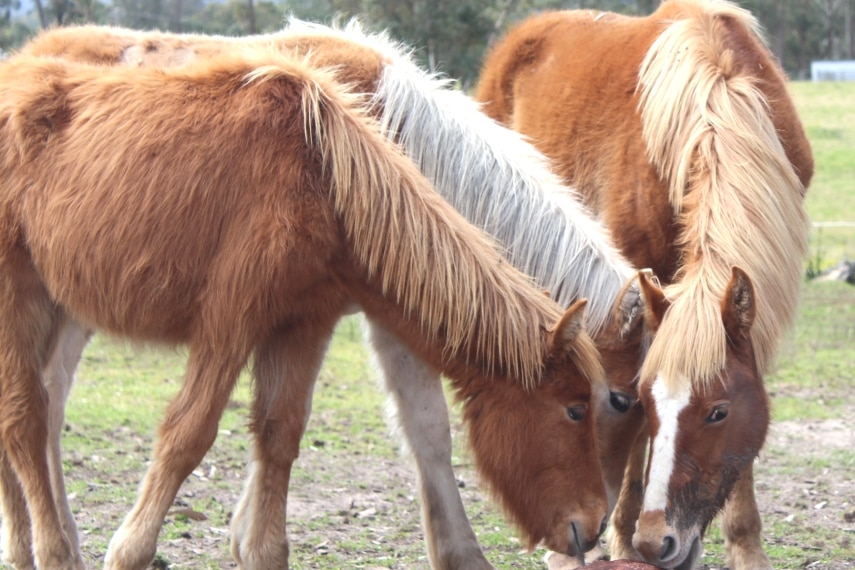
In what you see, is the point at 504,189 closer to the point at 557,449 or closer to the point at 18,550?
the point at 557,449

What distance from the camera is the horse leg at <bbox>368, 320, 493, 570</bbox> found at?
499 centimetres

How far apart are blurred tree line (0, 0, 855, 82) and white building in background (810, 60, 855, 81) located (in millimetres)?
2961

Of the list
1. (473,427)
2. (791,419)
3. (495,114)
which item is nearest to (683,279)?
(473,427)

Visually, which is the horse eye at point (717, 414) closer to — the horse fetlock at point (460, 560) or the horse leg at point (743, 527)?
the horse leg at point (743, 527)

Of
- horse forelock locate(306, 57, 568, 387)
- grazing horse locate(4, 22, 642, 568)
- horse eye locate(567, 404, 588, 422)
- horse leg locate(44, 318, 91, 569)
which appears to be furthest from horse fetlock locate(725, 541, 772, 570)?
horse leg locate(44, 318, 91, 569)

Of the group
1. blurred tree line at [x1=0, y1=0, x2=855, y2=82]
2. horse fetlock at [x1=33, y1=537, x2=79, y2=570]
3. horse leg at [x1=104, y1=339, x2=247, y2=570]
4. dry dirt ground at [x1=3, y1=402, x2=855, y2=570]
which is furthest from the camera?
blurred tree line at [x1=0, y1=0, x2=855, y2=82]

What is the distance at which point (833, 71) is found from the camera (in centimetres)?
5050

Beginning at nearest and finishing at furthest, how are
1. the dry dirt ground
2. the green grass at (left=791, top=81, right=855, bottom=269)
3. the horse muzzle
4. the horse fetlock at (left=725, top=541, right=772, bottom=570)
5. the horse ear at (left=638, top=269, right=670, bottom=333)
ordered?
the horse muzzle → the horse ear at (left=638, top=269, right=670, bottom=333) → the horse fetlock at (left=725, top=541, right=772, bottom=570) → the dry dirt ground → the green grass at (left=791, top=81, right=855, bottom=269)

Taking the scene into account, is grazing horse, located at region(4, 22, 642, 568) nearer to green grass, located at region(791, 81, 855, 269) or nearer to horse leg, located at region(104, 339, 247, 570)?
horse leg, located at region(104, 339, 247, 570)

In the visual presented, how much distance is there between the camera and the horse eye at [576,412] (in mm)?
4117

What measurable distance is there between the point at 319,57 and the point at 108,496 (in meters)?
2.75

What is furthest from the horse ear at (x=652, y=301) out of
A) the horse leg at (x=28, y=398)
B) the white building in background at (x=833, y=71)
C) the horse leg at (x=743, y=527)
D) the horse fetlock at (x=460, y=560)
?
the white building in background at (x=833, y=71)

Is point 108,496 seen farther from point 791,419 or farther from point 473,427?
point 791,419

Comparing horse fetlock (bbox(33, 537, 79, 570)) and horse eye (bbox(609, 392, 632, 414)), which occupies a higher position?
horse eye (bbox(609, 392, 632, 414))
